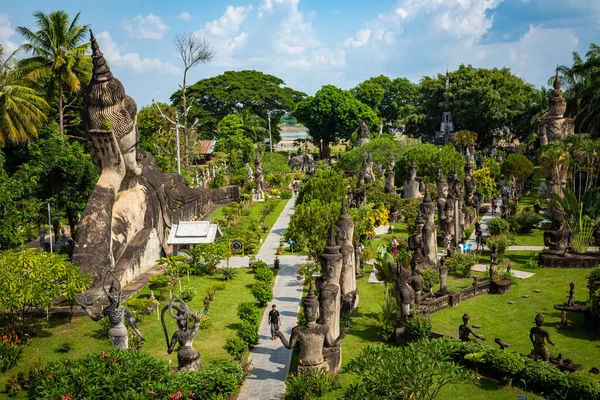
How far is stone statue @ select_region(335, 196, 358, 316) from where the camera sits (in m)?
22.4

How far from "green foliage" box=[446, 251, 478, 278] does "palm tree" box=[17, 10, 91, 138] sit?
27.0 metres

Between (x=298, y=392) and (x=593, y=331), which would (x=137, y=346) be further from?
(x=593, y=331)

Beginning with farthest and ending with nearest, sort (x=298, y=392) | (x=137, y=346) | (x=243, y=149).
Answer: (x=243, y=149), (x=137, y=346), (x=298, y=392)

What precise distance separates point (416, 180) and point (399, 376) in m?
39.6

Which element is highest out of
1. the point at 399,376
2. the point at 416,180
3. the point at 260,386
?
the point at 416,180

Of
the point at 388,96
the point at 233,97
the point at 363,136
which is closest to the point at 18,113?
the point at 363,136

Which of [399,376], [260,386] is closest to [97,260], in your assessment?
[260,386]

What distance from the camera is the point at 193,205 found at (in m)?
39.9

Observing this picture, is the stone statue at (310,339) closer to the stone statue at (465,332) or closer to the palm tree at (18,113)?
the stone statue at (465,332)

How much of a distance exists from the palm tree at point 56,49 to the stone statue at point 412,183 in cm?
2676

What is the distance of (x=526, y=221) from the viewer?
1414 inches

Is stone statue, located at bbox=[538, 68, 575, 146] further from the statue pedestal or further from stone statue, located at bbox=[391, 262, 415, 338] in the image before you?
the statue pedestal

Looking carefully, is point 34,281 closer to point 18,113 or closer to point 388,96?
point 18,113

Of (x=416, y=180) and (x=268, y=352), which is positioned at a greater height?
(x=416, y=180)
